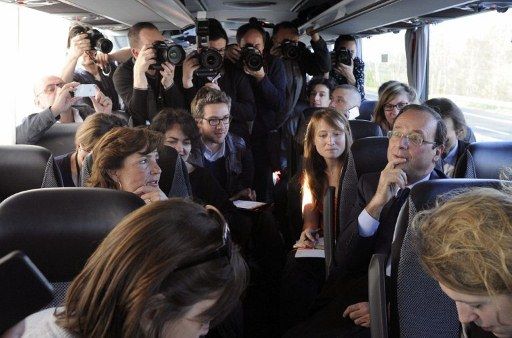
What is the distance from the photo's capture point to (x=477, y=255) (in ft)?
4.29

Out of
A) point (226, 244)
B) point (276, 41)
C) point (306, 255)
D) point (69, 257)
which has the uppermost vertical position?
point (276, 41)

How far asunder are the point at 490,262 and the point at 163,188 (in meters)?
1.99

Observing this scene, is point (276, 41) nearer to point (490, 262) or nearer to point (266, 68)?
point (266, 68)

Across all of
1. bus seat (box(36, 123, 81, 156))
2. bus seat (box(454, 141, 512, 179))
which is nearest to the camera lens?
bus seat (box(36, 123, 81, 156))

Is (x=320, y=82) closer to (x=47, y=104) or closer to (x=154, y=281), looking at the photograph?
(x=47, y=104)

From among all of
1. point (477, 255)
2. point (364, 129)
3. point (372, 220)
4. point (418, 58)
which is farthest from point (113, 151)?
point (418, 58)

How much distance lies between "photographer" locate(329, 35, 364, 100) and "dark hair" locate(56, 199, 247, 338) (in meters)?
5.19

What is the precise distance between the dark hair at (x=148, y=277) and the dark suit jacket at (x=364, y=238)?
5.52ft

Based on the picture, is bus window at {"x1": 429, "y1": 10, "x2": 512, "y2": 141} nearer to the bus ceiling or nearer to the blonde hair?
the bus ceiling

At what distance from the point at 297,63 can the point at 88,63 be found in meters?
2.10

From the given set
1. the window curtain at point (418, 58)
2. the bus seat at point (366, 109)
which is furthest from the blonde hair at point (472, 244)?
the bus seat at point (366, 109)

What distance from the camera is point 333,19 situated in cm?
588

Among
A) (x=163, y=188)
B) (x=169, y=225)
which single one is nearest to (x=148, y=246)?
(x=169, y=225)

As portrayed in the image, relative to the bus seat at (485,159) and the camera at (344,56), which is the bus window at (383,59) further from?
the bus seat at (485,159)
